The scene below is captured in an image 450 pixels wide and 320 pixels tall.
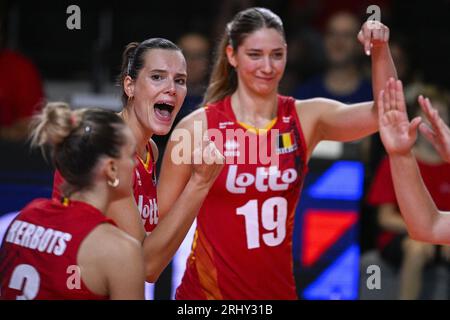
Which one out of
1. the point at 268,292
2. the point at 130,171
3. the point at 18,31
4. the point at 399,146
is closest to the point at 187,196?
the point at 130,171

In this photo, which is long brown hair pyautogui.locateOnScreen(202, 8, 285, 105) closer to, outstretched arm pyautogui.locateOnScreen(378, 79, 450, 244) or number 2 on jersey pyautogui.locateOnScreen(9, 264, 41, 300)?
outstretched arm pyautogui.locateOnScreen(378, 79, 450, 244)

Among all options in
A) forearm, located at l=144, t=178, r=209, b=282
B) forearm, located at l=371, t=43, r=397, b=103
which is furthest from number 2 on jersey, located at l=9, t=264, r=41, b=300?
forearm, located at l=371, t=43, r=397, b=103

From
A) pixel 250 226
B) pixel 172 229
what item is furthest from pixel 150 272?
pixel 250 226

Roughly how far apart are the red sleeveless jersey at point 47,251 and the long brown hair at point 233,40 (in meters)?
1.76

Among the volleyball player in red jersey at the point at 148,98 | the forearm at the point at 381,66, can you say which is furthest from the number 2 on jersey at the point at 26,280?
the forearm at the point at 381,66

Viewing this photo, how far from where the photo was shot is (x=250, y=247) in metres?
4.29

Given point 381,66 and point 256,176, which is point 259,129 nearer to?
point 256,176

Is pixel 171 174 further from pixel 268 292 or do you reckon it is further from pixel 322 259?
pixel 322 259

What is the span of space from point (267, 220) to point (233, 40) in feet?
3.17

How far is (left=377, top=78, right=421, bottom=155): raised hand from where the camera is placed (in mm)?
3400

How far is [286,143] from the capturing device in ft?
14.3

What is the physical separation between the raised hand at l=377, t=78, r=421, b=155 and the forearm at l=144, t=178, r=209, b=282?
736 millimetres

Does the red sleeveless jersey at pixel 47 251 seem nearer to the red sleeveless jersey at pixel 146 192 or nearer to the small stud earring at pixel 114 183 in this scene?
the small stud earring at pixel 114 183

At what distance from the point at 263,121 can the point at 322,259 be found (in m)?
1.77
